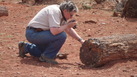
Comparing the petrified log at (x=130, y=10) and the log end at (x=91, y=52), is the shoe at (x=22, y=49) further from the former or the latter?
the petrified log at (x=130, y=10)

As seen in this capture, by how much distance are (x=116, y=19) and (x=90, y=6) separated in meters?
2.69

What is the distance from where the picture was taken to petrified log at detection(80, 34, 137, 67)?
5508 mm

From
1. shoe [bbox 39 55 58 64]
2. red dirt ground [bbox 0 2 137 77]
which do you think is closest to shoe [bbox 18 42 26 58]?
red dirt ground [bbox 0 2 137 77]

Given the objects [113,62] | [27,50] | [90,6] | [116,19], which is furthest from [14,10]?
[113,62]

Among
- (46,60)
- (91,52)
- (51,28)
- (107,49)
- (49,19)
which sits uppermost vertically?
(49,19)

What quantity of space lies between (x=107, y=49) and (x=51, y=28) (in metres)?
0.91

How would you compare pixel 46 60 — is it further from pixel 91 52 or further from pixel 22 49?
pixel 91 52

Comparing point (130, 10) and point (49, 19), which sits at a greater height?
point (49, 19)

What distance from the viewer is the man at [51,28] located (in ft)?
18.2

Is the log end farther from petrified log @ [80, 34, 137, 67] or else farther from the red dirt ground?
the red dirt ground

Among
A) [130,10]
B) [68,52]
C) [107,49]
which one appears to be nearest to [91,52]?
[107,49]

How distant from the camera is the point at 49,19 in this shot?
218 inches

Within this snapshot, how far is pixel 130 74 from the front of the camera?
5.12 m

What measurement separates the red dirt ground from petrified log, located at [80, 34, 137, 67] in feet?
0.33
